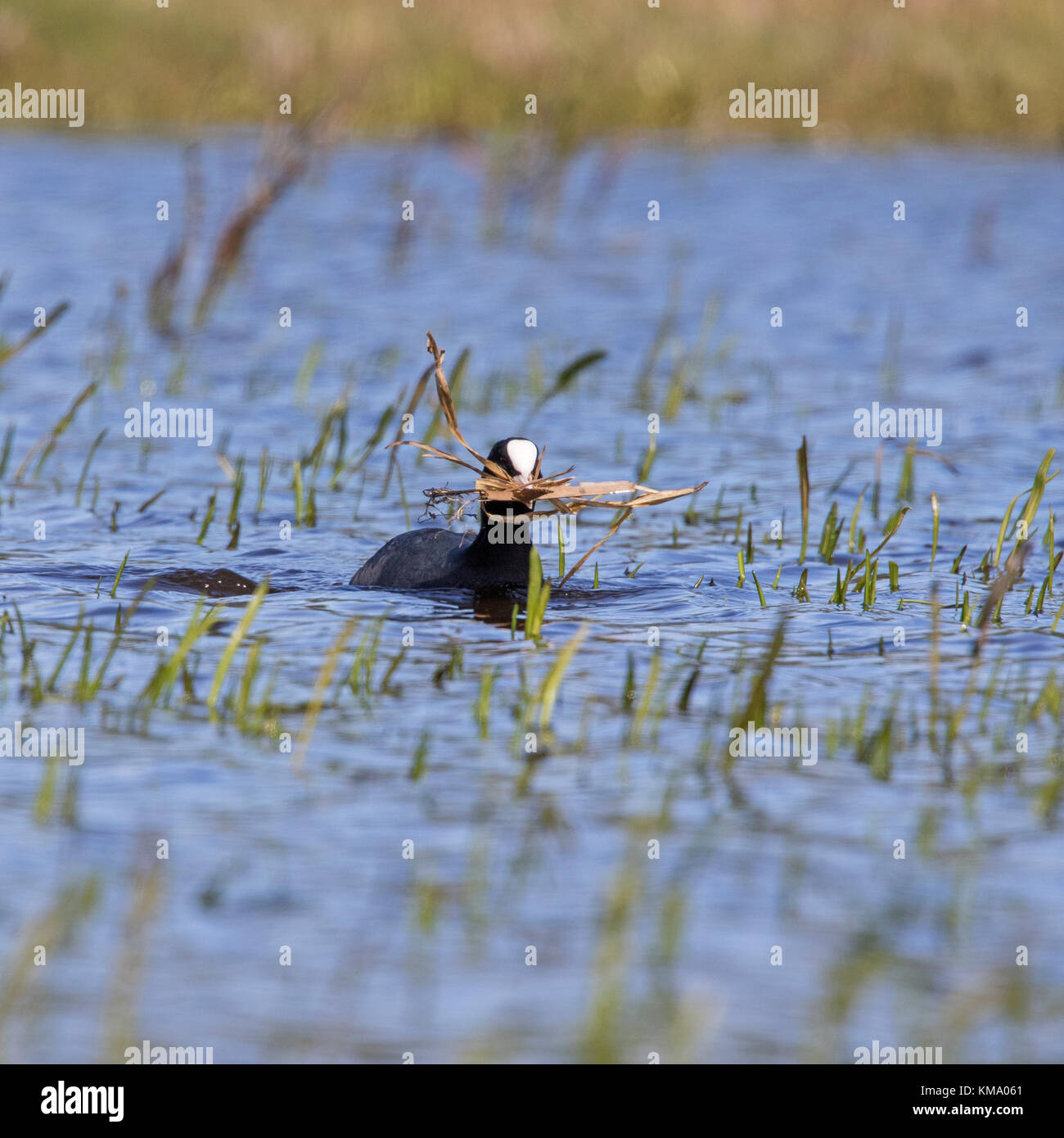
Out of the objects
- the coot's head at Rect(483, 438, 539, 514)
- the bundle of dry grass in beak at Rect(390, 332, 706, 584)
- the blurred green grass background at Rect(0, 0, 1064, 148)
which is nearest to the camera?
the bundle of dry grass in beak at Rect(390, 332, 706, 584)

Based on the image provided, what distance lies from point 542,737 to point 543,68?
20.8 m

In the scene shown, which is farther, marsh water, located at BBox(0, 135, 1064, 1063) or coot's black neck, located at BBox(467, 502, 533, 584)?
coot's black neck, located at BBox(467, 502, 533, 584)

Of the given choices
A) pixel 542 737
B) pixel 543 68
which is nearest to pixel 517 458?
pixel 542 737

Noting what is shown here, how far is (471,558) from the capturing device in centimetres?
759

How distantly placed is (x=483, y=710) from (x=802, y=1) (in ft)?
94.6

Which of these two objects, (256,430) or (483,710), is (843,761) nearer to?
(483,710)

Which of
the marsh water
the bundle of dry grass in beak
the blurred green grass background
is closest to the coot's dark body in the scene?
the marsh water

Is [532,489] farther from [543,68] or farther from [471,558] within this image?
[543,68]

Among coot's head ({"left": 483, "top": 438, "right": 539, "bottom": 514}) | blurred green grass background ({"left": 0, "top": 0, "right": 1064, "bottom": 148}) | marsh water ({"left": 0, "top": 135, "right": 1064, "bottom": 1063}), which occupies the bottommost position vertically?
marsh water ({"left": 0, "top": 135, "right": 1064, "bottom": 1063})

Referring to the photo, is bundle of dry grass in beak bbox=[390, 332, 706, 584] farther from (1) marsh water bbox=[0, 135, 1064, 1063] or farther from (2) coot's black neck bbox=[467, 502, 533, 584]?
(1) marsh water bbox=[0, 135, 1064, 1063]

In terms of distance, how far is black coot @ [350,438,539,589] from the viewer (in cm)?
751

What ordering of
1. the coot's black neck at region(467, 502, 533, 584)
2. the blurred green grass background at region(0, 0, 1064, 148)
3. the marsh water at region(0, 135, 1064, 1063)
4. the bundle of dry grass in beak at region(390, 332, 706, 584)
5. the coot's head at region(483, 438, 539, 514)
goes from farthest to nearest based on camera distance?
1. the blurred green grass background at region(0, 0, 1064, 148)
2. the coot's black neck at region(467, 502, 533, 584)
3. the coot's head at region(483, 438, 539, 514)
4. the bundle of dry grass in beak at region(390, 332, 706, 584)
5. the marsh water at region(0, 135, 1064, 1063)

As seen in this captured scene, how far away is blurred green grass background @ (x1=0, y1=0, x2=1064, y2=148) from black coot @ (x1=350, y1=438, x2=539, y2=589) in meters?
16.0

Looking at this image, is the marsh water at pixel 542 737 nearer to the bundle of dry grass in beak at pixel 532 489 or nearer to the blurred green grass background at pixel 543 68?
the bundle of dry grass in beak at pixel 532 489
